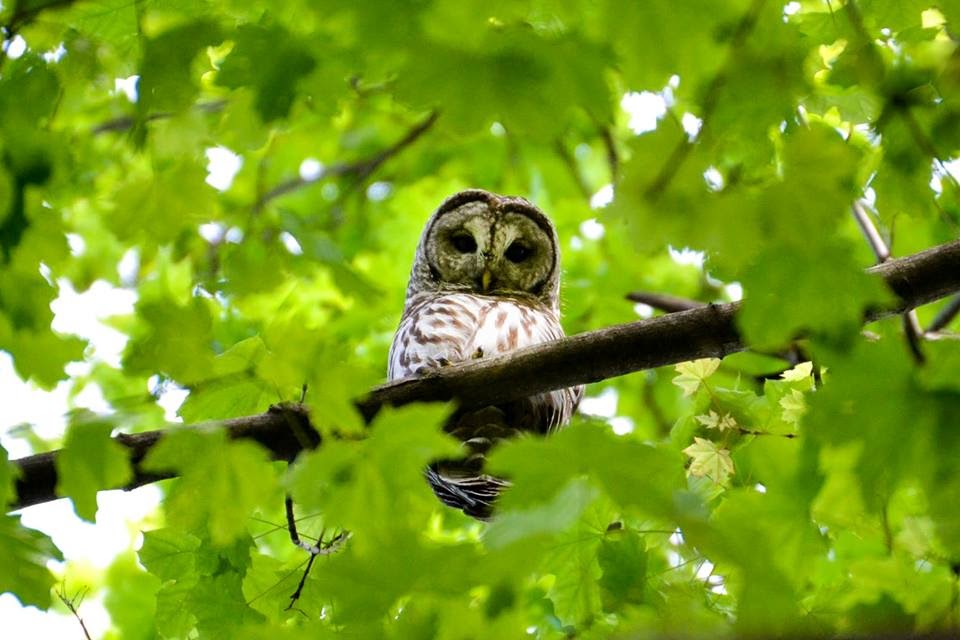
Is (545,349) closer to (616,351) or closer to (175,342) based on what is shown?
(616,351)

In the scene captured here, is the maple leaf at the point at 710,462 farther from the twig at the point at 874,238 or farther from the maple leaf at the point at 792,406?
the twig at the point at 874,238

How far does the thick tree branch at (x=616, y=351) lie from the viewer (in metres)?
2.49

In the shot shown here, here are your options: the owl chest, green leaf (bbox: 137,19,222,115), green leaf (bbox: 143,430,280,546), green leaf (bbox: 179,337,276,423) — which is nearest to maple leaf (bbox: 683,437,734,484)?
the owl chest

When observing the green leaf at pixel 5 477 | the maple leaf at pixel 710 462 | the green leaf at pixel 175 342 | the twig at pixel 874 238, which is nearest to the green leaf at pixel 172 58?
the green leaf at pixel 175 342

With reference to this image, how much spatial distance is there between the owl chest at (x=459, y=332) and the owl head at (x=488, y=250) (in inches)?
12.8

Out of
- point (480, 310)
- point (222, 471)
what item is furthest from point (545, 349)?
point (480, 310)

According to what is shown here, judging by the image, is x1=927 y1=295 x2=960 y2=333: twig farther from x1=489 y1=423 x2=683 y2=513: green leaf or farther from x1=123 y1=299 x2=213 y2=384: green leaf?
x1=123 y1=299 x2=213 y2=384: green leaf

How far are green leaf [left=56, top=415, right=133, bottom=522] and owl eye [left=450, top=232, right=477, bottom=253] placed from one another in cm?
290

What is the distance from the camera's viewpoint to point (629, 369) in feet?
8.59

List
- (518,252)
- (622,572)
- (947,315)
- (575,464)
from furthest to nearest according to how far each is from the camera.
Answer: (518,252) → (947,315) → (622,572) → (575,464)

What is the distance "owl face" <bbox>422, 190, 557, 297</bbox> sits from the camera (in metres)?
4.48

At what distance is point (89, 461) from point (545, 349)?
3.81 feet

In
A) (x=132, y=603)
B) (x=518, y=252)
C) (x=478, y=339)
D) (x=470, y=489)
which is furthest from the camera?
(x=132, y=603)

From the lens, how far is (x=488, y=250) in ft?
14.7
